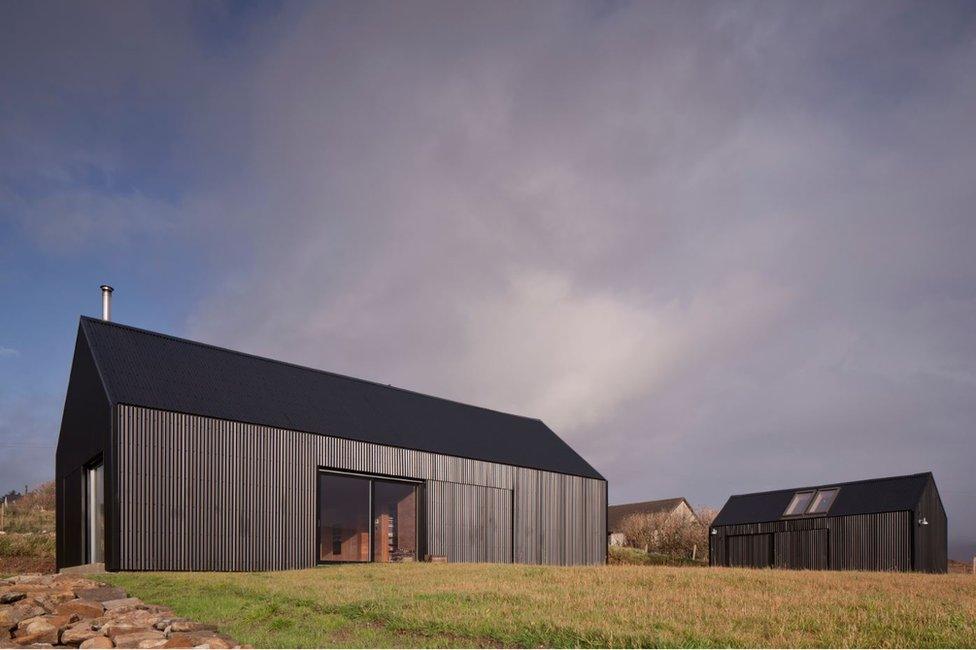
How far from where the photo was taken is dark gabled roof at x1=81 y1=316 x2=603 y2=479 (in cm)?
2053

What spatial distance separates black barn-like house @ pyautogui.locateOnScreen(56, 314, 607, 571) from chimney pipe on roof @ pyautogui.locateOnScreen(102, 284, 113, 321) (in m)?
1.46

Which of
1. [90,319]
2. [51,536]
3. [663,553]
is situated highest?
[90,319]

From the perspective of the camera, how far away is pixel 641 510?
7100cm

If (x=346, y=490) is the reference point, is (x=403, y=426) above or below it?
above

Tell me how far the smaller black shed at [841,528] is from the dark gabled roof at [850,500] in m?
0.04

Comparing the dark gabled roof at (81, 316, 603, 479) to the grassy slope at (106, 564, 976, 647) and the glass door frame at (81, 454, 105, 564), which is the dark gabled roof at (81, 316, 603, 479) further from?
the grassy slope at (106, 564, 976, 647)

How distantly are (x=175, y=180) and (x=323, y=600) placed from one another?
14896 mm

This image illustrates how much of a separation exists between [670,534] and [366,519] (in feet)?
110

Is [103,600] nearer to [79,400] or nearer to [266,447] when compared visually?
[266,447]

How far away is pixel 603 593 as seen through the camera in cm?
1142

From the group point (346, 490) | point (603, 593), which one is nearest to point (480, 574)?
point (603, 593)

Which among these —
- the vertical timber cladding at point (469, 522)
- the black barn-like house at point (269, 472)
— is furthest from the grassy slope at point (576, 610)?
the vertical timber cladding at point (469, 522)

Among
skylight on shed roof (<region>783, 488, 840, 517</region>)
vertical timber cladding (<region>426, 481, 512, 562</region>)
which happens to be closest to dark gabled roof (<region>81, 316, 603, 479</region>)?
vertical timber cladding (<region>426, 481, 512, 562</region>)

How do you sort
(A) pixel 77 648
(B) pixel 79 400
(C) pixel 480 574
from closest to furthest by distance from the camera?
(A) pixel 77 648
(C) pixel 480 574
(B) pixel 79 400
